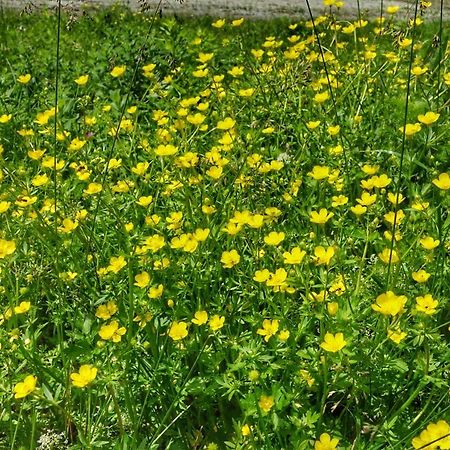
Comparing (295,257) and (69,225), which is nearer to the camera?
(295,257)

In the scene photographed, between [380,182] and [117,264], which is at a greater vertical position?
[380,182]

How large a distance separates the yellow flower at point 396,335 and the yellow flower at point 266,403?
0.30m

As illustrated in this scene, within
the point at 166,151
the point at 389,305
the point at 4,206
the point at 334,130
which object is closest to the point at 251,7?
the point at 334,130

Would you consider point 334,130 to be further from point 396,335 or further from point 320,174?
point 396,335

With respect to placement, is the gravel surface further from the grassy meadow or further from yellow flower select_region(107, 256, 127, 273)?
yellow flower select_region(107, 256, 127, 273)

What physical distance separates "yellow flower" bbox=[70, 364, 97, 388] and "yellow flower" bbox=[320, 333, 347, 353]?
1.68ft

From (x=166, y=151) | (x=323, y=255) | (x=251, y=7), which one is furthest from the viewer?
(x=251, y=7)

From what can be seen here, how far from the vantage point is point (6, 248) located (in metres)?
1.90

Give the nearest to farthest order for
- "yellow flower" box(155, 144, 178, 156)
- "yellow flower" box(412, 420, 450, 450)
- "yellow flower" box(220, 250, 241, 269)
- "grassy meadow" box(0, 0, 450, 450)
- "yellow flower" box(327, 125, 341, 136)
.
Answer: "yellow flower" box(412, 420, 450, 450) < "grassy meadow" box(0, 0, 450, 450) < "yellow flower" box(220, 250, 241, 269) < "yellow flower" box(155, 144, 178, 156) < "yellow flower" box(327, 125, 341, 136)

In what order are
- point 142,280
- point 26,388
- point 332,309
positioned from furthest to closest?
point 142,280 < point 332,309 < point 26,388

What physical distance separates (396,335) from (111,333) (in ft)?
2.18

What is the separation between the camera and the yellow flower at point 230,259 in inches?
72.7

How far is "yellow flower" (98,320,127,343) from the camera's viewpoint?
66.2 inches

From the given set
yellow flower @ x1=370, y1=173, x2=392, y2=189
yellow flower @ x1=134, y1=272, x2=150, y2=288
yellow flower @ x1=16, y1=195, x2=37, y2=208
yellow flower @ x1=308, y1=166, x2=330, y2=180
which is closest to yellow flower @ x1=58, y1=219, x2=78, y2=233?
yellow flower @ x1=16, y1=195, x2=37, y2=208
